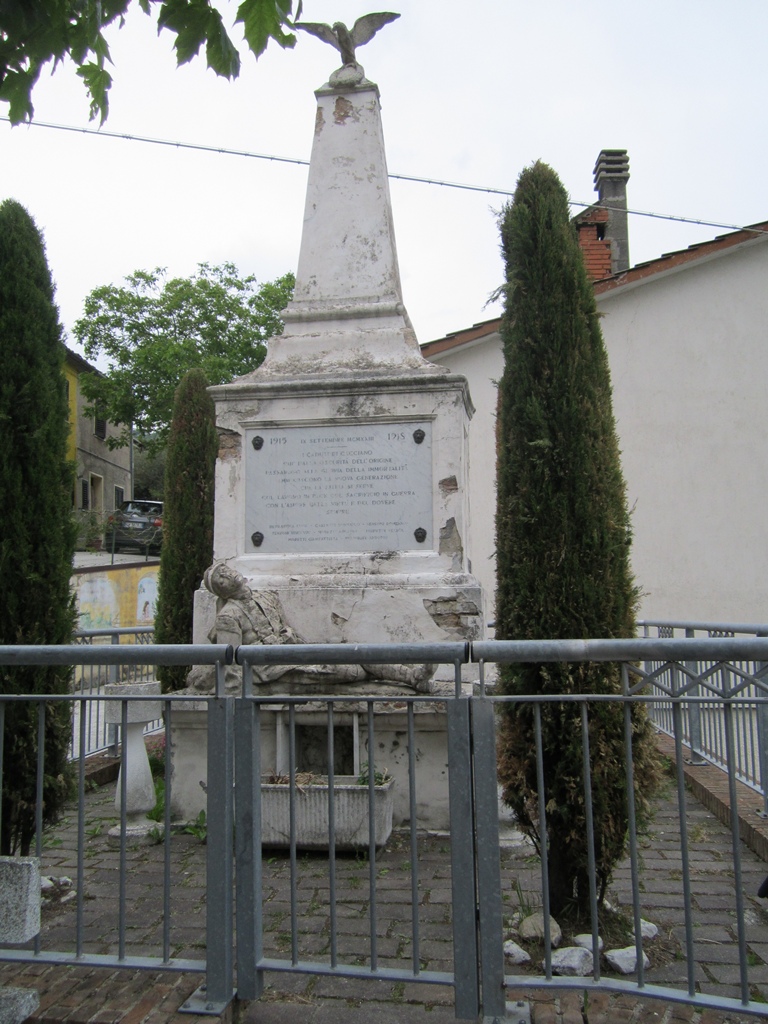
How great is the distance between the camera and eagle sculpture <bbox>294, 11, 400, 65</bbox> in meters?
6.29

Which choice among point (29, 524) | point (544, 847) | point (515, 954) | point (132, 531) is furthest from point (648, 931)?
point (132, 531)

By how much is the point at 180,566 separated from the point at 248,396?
2.97m

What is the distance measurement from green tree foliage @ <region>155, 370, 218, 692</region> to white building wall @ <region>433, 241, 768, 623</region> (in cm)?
446

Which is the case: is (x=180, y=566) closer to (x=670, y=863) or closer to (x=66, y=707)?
(x=66, y=707)

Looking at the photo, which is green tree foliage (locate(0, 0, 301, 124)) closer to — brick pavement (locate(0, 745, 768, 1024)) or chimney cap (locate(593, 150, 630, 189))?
brick pavement (locate(0, 745, 768, 1024))

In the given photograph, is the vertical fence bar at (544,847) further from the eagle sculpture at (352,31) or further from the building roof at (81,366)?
the building roof at (81,366)

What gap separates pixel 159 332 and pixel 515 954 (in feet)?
108

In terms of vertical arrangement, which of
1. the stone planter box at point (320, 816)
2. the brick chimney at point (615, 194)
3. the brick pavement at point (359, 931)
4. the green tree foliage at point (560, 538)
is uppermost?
the brick chimney at point (615, 194)

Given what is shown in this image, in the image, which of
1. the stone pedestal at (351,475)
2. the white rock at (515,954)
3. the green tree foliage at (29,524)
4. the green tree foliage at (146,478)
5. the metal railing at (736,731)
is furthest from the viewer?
the green tree foliage at (146,478)

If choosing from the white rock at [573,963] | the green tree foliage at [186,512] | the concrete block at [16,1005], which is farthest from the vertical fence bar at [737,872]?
the green tree foliage at [186,512]

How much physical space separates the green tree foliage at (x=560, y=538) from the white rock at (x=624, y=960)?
0.87ft

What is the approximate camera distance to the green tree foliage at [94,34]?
3.13 m

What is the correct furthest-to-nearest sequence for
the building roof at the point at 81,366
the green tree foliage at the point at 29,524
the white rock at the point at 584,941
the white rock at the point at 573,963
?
the building roof at the point at 81,366
the green tree foliage at the point at 29,524
the white rock at the point at 584,941
the white rock at the point at 573,963

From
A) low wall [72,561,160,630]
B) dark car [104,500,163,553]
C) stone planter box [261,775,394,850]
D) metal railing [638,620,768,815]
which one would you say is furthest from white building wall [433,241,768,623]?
dark car [104,500,163,553]
